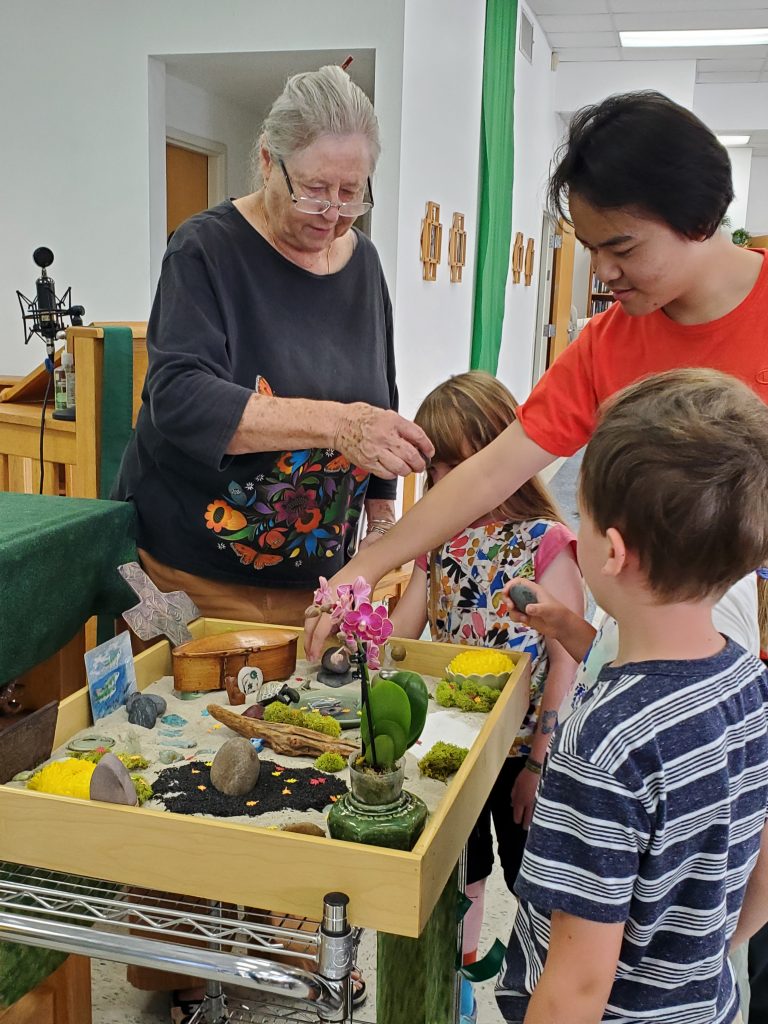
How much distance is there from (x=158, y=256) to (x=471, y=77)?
8.30 feet

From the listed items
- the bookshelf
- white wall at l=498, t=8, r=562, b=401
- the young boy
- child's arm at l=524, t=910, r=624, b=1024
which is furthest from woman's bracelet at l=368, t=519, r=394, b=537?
the bookshelf

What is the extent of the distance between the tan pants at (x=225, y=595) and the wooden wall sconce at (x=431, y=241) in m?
4.14

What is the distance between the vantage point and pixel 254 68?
225 inches

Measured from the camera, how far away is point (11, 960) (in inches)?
55.9

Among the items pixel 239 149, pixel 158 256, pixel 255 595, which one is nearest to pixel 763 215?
pixel 239 149

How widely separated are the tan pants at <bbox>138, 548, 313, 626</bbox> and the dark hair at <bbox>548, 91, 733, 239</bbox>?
0.91 metres

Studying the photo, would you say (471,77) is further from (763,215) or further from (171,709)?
(763,215)

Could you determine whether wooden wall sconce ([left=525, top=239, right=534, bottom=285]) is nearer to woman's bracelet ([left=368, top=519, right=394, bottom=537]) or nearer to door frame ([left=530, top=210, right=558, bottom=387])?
door frame ([left=530, top=210, right=558, bottom=387])

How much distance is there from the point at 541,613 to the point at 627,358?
0.41m

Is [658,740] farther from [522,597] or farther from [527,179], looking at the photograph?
[527,179]

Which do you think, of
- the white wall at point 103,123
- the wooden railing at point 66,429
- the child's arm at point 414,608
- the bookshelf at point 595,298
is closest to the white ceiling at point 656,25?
the white wall at point 103,123

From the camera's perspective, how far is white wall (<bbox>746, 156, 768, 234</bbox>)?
44.0ft

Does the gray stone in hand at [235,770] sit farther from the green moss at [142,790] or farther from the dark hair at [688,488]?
the dark hair at [688,488]

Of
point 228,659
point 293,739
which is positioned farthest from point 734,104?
point 293,739
